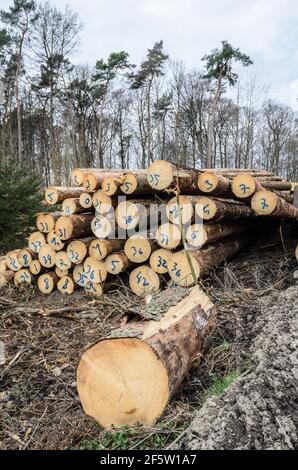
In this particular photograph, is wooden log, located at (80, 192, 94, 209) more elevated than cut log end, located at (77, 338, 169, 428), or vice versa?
wooden log, located at (80, 192, 94, 209)

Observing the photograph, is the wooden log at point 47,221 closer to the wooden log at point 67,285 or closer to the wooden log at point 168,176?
the wooden log at point 67,285

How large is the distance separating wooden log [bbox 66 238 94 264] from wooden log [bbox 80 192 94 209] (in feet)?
1.50

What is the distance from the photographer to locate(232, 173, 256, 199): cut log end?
192 inches

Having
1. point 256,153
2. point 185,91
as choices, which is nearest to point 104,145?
point 185,91

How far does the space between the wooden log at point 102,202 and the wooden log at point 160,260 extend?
0.84m

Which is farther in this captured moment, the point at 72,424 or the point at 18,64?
the point at 18,64

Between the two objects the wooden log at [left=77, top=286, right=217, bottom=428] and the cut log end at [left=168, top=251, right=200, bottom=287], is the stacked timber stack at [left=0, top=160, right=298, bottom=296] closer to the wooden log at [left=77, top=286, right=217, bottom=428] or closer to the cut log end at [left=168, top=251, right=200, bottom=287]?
the cut log end at [left=168, top=251, right=200, bottom=287]

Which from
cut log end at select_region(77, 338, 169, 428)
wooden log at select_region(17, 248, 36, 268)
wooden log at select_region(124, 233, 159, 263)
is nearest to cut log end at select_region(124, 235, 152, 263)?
wooden log at select_region(124, 233, 159, 263)

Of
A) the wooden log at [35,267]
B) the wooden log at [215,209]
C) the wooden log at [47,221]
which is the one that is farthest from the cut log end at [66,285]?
the wooden log at [215,209]

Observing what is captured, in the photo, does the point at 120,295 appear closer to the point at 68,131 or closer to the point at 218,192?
the point at 218,192

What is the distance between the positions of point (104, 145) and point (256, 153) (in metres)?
14.1

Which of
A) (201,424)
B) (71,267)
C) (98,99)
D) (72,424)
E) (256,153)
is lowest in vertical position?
(72,424)

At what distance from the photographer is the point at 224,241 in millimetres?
5703

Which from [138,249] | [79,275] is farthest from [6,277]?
[138,249]
